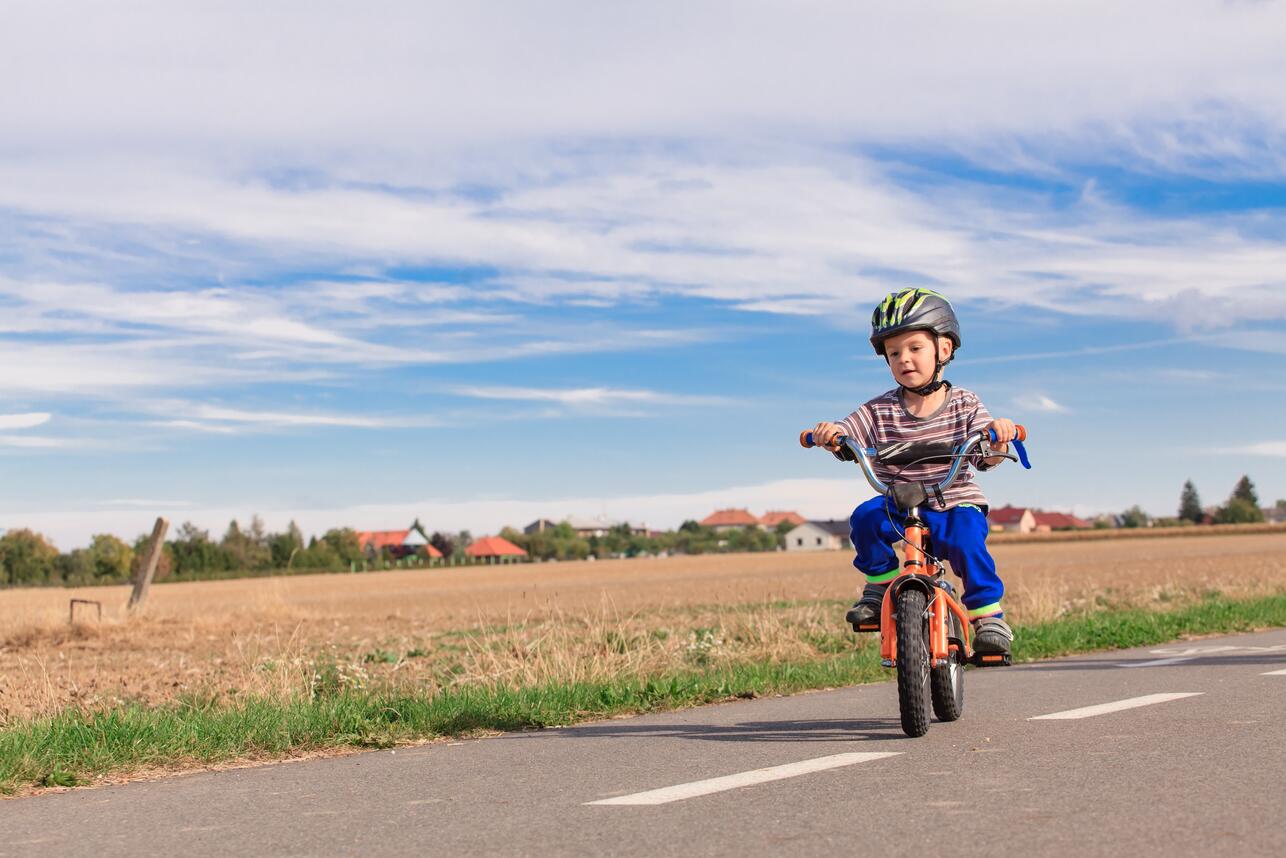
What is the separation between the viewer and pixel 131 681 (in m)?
14.2

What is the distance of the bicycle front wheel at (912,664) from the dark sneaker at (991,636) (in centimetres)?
49

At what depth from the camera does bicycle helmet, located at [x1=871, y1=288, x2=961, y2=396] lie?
679 cm

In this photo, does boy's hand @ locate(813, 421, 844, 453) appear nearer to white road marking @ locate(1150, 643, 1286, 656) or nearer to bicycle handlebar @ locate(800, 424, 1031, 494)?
bicycle handlebar @ locate(800, 424, 1031, 494)

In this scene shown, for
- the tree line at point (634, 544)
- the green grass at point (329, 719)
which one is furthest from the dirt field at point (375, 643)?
the tree line at point (634, 544)

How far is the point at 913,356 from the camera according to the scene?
6.89 m

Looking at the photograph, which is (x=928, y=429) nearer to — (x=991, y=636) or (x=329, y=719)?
(x=991, y=636)

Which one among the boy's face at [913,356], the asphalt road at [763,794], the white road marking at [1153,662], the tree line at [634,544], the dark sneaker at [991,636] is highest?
the tree line at [634,544]

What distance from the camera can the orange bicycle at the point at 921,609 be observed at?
6.44 meters

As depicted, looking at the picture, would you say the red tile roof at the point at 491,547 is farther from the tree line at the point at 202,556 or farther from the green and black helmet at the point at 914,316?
the green and black helmet at the point at 914,316

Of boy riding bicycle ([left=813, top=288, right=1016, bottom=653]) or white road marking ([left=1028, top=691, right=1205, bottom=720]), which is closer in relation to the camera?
boy riding bicycle ([left=813, top=288, right=1016, bottom=653])

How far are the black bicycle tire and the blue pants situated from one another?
18 cm

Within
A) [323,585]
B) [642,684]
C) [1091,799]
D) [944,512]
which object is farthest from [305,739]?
[323,585]

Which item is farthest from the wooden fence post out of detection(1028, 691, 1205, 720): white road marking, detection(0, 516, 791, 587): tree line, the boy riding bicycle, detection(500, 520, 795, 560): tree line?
detection(500, 520, 795, 560): tree line

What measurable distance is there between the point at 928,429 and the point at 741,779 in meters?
2.21
